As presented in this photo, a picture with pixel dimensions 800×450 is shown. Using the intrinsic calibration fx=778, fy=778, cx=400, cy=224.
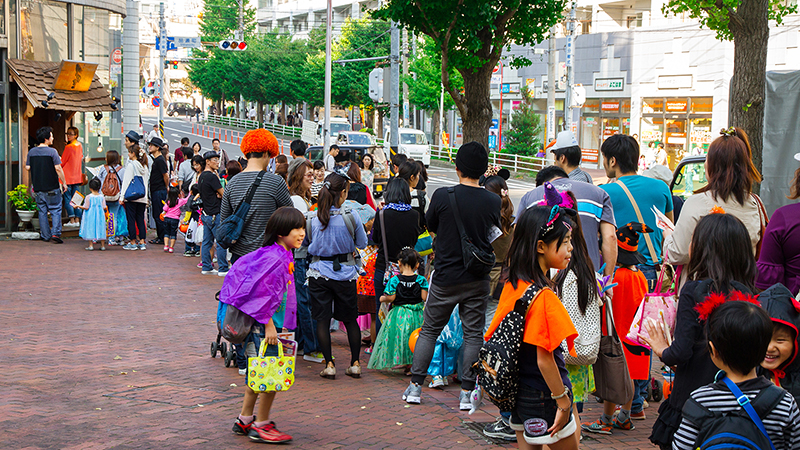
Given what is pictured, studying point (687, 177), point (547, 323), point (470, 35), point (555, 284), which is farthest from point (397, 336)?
point (470, 35)

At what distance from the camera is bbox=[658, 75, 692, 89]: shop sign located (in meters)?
34.5

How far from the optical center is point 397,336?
6.82 meters

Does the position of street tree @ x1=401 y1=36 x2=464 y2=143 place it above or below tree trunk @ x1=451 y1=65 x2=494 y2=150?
above

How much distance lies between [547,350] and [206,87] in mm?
73705

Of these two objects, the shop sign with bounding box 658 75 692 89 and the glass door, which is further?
the glass door

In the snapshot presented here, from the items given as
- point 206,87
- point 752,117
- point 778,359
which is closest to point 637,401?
point 778,359

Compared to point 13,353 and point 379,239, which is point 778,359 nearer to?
A: point 379,239

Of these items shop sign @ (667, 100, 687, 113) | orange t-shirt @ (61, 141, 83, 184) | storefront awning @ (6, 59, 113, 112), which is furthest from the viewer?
shop sign @ (667, 100, 687, 113)

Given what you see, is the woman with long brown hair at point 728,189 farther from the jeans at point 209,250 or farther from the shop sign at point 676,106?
the shop sign at point 676,106

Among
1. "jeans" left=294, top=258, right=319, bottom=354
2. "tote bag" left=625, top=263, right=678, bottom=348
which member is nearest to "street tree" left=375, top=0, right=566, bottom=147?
"jeans" left=294, top=258, right=319, bottom=354

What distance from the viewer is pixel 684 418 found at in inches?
119

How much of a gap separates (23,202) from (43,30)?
3711mm

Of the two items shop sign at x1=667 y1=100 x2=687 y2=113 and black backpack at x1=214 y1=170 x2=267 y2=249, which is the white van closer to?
shop sign at x1=667 y1=100 x2=687 y2=113

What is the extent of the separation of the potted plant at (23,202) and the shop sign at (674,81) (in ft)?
93.0
